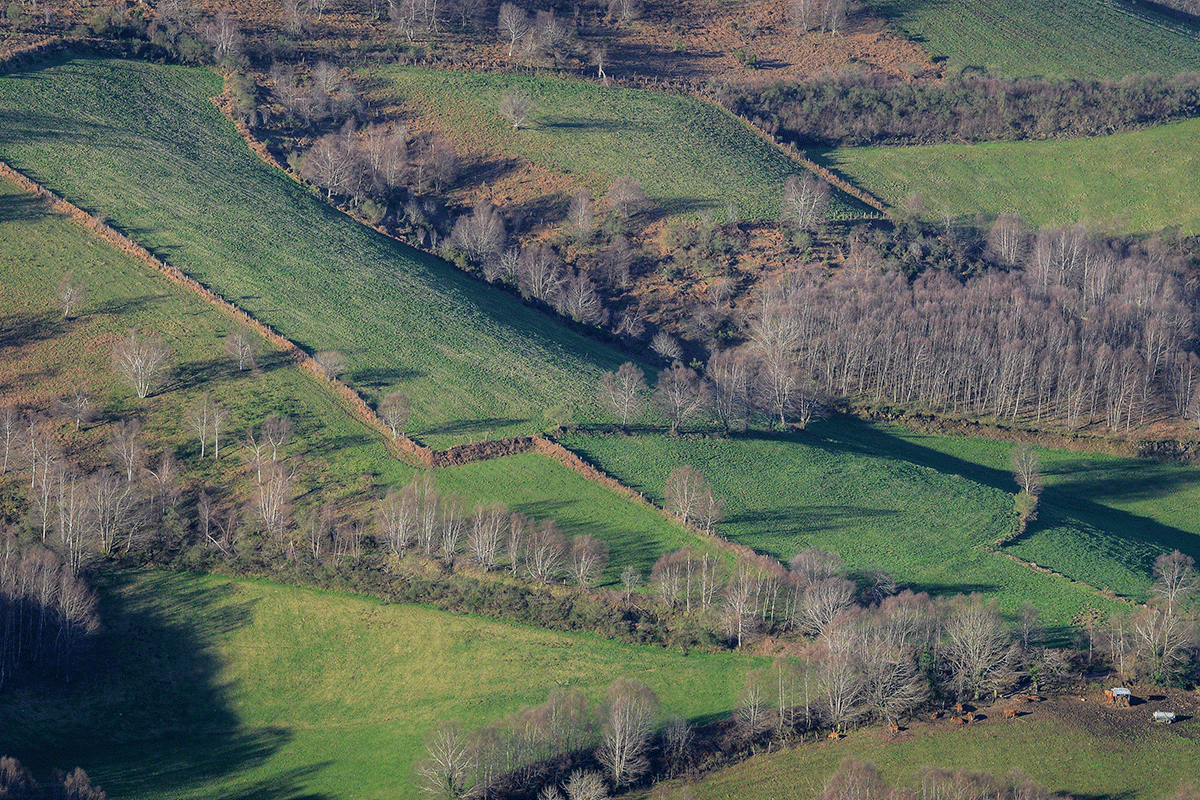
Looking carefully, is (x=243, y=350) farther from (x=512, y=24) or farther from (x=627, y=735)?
(x=512, y=24)

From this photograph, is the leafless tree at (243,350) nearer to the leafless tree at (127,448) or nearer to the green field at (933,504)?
the leafless tree at (127,448)

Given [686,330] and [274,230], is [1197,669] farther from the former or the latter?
[274,230]

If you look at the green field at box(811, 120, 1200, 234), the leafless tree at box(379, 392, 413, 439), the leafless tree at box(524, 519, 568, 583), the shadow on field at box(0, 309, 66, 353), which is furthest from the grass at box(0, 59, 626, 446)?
the green field at box(811, 120, 1200, 234)

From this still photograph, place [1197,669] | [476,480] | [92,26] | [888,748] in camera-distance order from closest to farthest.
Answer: [888,748] < [1197,669] < [476,480] < [92,26]

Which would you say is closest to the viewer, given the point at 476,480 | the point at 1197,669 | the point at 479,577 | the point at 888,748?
the point at 888,748

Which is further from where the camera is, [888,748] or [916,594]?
[916,594]

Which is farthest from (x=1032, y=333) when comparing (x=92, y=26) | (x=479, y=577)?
(x=92, y=26)

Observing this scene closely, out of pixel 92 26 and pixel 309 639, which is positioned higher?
pixel 92 26

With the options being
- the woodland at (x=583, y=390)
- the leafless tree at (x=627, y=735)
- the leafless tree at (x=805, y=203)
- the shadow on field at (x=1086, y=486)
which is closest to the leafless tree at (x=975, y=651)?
the woodland at (x=583, y=390)
